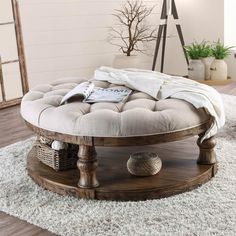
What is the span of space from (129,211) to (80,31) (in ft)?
11.0

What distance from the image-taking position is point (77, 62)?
5465 mm

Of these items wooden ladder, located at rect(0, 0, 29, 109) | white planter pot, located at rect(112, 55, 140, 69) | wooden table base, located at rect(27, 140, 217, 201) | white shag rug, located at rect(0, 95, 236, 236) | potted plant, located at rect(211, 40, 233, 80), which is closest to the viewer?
white shag rug, located at rect(0, 95, 236, 236)

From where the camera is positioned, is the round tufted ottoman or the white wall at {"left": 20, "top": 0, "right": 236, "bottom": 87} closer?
the round tufted ottoman

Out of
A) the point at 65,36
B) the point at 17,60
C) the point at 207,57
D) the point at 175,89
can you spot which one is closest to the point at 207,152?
the point at 175,89

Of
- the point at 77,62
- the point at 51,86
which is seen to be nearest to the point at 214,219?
the point at 51,86

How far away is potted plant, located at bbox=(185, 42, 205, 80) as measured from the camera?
210 inches

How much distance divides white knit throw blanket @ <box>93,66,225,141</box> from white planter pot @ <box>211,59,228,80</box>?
7.33ft

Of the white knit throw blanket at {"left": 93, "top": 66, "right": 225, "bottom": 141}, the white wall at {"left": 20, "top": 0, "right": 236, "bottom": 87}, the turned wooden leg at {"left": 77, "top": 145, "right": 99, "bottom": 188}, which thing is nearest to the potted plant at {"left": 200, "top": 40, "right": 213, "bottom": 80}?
the white wall at {"left": 20, "top": 0, "right": 236, "bottom": 87}

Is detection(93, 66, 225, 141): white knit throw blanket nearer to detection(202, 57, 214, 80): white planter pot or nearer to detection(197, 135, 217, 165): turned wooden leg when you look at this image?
detection(197, 135, 217, 165): turned wooden leg

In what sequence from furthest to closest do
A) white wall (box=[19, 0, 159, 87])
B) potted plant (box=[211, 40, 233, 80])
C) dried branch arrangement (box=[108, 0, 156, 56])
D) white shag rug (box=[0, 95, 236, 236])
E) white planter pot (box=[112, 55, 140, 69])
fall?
dried branch arrangement (box=[108, 0, 156, 56]), white planter pot (box=[112, 55, 140, 69]), potted plant (box=[211, 40, 233, 80]), white wall (box=[19, 0, 159, 87]), white shag rug (box=[0, 95, 236, 236])

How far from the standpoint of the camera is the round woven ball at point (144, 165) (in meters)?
2.61

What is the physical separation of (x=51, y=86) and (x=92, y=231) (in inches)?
51.2

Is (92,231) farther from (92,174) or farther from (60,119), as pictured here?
(60,119)

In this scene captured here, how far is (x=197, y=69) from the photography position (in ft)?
17.6
